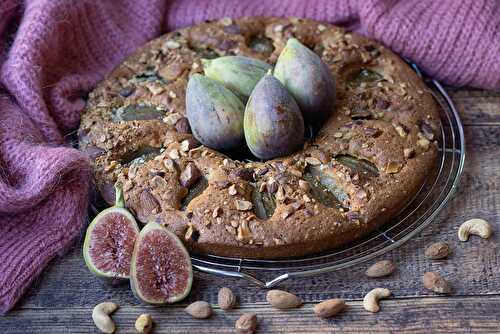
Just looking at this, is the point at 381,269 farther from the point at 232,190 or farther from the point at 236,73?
the point at 236,73

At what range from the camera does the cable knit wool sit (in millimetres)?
1797

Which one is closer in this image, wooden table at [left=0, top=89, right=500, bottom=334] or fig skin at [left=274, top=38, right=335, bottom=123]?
wooden table at [left=0, top=89, right=500, bottom=334]

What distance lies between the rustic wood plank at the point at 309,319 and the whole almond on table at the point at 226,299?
0.07 ft

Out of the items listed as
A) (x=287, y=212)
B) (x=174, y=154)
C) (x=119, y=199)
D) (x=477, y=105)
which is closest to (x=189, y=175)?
(x=174, y=154)

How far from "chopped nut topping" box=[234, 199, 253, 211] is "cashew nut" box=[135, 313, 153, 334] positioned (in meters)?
0.37

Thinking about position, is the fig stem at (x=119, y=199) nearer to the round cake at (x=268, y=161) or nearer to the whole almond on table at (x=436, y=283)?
the round cake at (x=268, y=161)

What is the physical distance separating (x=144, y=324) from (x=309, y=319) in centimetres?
42

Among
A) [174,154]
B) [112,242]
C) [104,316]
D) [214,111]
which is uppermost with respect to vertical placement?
[214,111]

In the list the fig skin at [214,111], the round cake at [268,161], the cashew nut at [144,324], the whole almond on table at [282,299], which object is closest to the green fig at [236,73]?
the fig skin at [214,111]

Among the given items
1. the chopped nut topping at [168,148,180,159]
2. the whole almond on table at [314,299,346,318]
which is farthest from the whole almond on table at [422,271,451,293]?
the chopped nut topping at [168,148,180,159]

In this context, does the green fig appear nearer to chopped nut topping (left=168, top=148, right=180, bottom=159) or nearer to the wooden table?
chopped nut topping (left=168, top=148, right=180, bottom=159)

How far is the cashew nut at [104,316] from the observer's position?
1.66 meters

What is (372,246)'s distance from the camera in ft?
5.97

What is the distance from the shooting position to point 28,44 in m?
2.05
